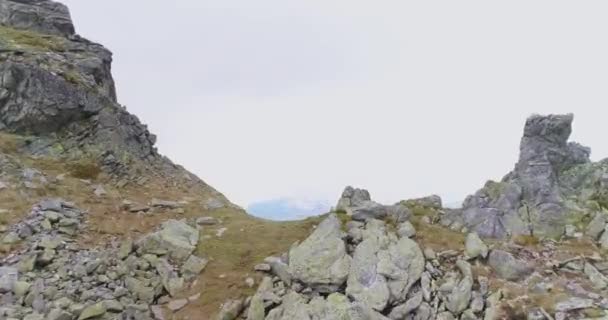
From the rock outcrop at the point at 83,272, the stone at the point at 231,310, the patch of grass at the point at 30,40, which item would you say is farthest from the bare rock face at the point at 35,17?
the stone at the point at 231,310

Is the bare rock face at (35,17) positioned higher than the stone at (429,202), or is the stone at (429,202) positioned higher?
the bare rock face at (35,17)

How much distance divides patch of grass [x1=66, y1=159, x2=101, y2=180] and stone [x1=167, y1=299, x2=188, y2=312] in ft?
44.0

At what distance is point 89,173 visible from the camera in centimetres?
2891

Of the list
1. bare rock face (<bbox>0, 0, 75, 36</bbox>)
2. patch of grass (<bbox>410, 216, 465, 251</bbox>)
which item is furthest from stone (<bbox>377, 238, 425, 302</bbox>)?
bare rock face (<bbox>0, 0, 75, 36</bbox>)

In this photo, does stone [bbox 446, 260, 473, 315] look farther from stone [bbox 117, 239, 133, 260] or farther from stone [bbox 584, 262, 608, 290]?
stone [bbox 117, 239, 133, 260]

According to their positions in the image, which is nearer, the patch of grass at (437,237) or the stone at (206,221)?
the patch of grass at (437,237)

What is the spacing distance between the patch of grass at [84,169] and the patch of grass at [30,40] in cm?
1111

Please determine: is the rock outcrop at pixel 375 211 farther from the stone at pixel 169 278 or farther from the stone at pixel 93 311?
the stone at pixel 93 311

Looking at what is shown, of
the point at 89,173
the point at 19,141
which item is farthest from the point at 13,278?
the point at 19,141

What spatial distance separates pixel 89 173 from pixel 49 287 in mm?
12346

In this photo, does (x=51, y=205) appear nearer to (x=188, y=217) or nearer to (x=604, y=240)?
(x=188, y=217)

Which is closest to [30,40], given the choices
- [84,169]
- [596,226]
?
[84,169]

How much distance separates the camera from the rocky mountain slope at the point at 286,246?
17234 mm

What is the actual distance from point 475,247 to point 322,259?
634 cm
